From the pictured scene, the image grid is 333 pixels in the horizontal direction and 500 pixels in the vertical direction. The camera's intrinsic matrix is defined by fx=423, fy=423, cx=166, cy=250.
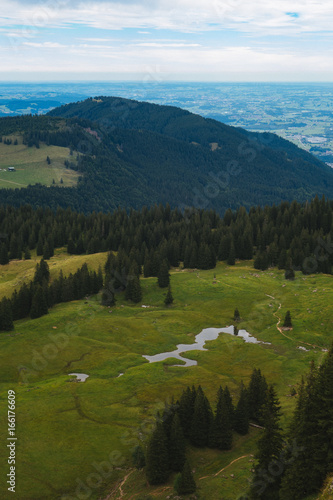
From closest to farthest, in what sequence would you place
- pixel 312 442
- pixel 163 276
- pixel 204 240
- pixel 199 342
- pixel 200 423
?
pixel 312 442, pixel 200 423, pixel 199 342, pixel 163 276, pixel 204 240

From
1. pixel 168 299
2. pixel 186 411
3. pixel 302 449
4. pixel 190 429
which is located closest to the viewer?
pixel 302 449

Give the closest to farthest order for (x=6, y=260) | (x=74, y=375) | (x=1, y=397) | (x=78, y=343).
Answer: (x=1, y=397) → (x=74, y=375) → (x=78, y=343) → (x=6, y=260)

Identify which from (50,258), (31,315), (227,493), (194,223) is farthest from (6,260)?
(227,493)

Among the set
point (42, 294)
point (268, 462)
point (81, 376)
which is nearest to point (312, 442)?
point (268, 462)

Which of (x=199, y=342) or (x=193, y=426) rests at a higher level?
(x=193, y=426)

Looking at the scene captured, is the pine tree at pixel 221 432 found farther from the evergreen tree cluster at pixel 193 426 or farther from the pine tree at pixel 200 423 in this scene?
the pine tree at pixel 200 423

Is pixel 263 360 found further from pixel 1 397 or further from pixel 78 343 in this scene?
pixel 1 397

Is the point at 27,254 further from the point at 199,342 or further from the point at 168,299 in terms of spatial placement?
the point at 199,342

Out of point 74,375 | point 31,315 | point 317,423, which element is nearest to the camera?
point 317,423
